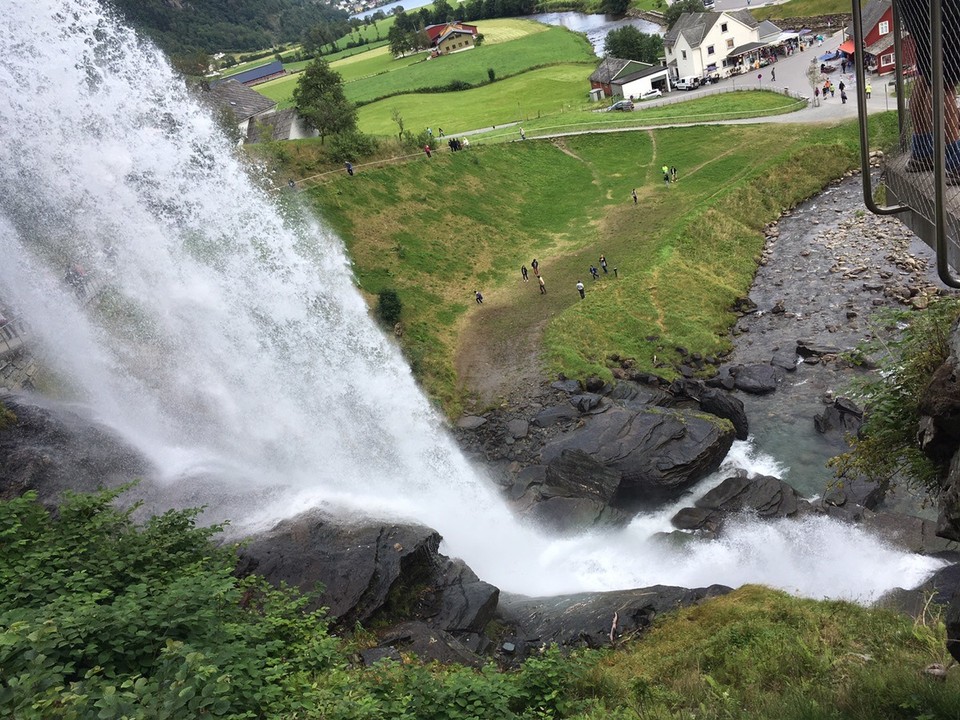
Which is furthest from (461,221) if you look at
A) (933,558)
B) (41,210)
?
(933,558)

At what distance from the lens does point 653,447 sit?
2269 centimetres

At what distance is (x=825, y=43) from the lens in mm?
69062

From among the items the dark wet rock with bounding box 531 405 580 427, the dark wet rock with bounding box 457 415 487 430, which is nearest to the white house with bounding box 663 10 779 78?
the dark wet rock with bounding box 531 405 580 427

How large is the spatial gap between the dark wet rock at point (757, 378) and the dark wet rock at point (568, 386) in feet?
22.1

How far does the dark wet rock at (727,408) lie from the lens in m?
24.8

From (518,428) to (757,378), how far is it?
34.4 ft

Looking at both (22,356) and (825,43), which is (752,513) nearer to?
(22,356)

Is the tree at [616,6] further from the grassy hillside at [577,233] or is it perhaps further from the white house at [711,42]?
the grassy hillside at [577,233]

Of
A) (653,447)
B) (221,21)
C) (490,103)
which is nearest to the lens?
(653,447)

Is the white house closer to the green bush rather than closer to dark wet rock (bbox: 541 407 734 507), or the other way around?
the green bush

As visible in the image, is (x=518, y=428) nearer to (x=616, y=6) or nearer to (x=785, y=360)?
(x=785, y=360)

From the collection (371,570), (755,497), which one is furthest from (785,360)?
(371,570)

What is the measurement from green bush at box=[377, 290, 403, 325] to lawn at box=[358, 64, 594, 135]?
36.6 m

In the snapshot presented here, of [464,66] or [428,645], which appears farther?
[464,66]
